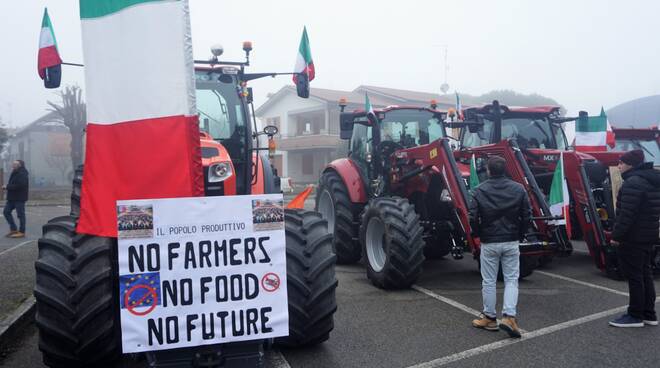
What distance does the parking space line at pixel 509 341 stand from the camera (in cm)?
389

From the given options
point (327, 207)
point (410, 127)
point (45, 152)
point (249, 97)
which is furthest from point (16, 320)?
point (45, 152)

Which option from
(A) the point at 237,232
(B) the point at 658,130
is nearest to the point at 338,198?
(A) the point at 237,232

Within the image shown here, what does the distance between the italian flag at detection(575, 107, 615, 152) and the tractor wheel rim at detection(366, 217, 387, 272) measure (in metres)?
4.99

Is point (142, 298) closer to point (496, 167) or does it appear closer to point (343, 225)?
point (496, 167)

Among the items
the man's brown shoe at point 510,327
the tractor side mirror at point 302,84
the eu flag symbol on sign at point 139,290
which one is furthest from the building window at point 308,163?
the eu flag symbol on sign at point 139,290

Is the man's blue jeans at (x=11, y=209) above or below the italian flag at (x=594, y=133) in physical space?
below

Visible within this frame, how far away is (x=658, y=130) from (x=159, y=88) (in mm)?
9896

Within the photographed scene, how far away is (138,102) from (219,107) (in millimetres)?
2438

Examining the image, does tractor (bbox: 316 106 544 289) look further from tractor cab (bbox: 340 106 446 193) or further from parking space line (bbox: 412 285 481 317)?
parking space line (bbox: 412 285 481 317)

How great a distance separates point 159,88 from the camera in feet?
9.48

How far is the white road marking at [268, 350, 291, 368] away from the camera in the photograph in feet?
12.3

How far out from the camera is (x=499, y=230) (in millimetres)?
4555

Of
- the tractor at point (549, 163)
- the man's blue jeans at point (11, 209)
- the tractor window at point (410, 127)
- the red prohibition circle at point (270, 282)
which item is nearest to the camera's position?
the red prohibition circle at point (270, 282)

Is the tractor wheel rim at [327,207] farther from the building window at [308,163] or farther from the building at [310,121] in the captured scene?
the building window at [308,163]
